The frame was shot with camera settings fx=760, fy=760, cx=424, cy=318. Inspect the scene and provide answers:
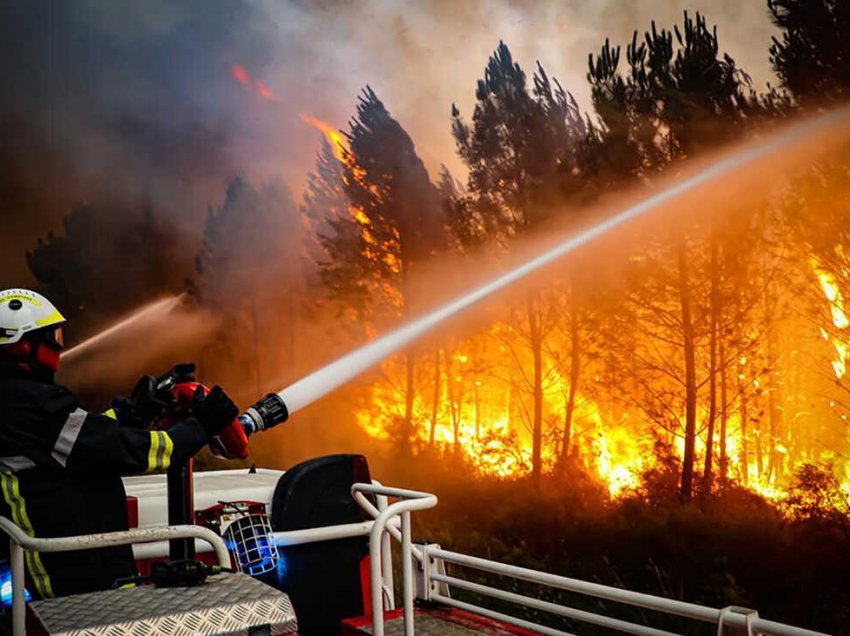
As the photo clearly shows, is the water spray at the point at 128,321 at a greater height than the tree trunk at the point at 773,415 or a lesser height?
greater

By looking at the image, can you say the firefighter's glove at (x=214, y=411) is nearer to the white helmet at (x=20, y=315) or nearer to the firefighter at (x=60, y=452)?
the firefighter at (x=60, y=452)

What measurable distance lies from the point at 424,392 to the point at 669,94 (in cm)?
926

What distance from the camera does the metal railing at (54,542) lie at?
2.20m

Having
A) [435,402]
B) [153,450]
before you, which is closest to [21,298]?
[153,450]

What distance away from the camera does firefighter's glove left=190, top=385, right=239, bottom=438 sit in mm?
2969

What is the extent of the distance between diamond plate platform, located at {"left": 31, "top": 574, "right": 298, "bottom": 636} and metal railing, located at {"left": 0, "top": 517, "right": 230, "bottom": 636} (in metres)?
0.15

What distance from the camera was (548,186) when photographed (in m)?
14.4

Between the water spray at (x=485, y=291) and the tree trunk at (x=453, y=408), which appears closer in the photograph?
the water spray at (x=485, y=291)

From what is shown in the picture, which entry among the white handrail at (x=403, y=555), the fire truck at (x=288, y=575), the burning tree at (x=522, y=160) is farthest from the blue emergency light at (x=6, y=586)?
the burning tree at (x=522, y=160)

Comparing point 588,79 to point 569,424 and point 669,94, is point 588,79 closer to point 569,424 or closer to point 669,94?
point 669,94

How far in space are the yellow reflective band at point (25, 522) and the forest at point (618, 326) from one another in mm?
8082

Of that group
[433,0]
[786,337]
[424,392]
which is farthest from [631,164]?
[433,0]

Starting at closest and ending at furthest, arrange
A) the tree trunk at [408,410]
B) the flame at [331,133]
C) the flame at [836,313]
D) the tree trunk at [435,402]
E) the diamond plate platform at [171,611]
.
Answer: the diamond plate platform at [171,611], the flame at [836,313], the tree trunk at [435,402], the tree trunk at [408,410], the flame at [331,133]

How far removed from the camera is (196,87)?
2466cm
